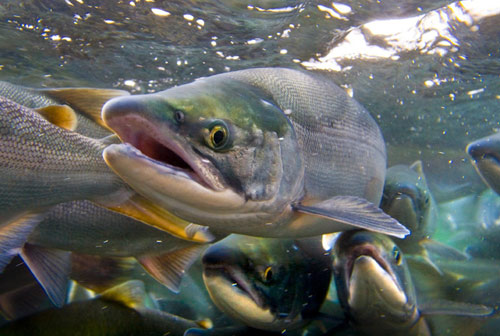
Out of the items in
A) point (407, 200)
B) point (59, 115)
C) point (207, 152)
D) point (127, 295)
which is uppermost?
point (207, 152)

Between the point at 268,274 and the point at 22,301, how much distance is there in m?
2.37

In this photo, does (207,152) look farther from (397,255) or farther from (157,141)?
(397,255)

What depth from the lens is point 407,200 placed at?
4.77 m

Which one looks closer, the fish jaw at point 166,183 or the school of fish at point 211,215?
the fish jaw at point 166,183

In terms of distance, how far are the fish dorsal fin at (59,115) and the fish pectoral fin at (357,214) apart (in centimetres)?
151

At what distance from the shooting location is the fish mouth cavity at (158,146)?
5.41 ft

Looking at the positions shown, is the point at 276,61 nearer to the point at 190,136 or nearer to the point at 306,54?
the point at 306,54

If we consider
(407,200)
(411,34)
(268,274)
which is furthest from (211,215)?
(411,34)

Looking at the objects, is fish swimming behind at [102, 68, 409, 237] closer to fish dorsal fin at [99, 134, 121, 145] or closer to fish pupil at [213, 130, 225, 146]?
fish pupil at [213, 130, 225, 146]

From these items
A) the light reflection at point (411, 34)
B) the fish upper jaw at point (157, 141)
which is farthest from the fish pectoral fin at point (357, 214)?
the light reflection at point (411, 34)

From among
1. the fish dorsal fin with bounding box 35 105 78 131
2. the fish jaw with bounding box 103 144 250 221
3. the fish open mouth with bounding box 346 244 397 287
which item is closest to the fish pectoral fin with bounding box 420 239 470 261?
the fish open mouth with bounding box 346 244 397 287

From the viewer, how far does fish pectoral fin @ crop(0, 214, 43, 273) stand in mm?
2062

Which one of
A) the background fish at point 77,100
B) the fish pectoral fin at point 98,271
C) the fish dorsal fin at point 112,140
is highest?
the fish dorsal fin at point 112,140

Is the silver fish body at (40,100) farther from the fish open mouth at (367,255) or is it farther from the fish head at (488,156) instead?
the fish head at (488,156)
